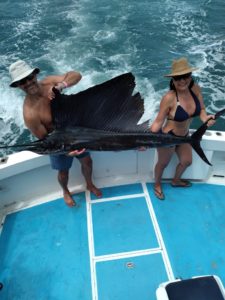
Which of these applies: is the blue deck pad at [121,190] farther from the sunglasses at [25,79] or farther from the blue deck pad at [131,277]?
the sunglasses at [25,79]

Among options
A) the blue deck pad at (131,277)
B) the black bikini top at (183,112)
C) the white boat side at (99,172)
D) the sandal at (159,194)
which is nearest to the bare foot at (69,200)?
the white boat side at (99,172)

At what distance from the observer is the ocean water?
6305 millimetres

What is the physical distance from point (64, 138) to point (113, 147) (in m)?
0.34

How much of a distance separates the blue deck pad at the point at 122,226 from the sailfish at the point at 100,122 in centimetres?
84

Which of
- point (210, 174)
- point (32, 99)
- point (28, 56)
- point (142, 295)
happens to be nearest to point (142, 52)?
point (28, 56)

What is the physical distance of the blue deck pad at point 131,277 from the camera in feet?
7.47

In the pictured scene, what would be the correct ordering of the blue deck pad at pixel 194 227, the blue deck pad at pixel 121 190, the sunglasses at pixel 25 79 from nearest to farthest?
the sunglasses at pixel 25 79, the blue deck pad at pixel 194 227, the blue deck pad at pixel 121 190

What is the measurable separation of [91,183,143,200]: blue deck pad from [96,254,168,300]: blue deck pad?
2.33 ft

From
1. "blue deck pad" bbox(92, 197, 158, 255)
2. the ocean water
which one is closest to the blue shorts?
"blue deck pad" bbox(92, 197, 158, 255)

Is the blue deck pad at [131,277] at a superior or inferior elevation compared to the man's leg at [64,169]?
inferior

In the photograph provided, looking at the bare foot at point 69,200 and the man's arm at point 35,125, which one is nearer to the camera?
the man's arm at point 35,125

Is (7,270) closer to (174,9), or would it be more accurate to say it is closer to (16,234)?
(16,234)

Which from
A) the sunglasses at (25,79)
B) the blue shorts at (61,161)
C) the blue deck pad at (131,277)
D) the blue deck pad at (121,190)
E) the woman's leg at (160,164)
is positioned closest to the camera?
the sunglasses at (25,79)

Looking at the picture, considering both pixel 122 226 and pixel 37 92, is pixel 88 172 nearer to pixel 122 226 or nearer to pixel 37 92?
pixel 122 226
